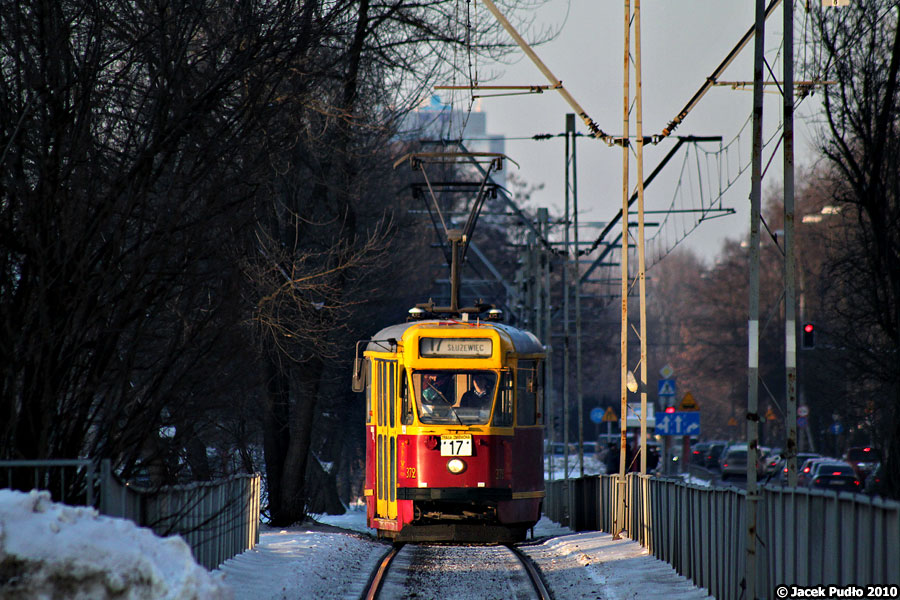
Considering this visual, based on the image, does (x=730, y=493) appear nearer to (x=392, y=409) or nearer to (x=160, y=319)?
(x=160, y=319)

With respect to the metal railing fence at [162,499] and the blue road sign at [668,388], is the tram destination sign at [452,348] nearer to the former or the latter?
the metal railing fence at [162,499]

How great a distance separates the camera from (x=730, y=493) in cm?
1250

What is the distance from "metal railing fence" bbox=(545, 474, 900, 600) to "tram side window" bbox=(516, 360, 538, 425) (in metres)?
1.76

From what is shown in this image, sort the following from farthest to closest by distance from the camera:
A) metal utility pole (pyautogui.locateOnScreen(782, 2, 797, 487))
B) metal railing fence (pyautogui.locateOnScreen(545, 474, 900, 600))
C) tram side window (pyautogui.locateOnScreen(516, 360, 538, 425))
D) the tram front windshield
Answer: tram side window (pyautogui.locateOnScreen(516, 360, 538, 425))
the tram front windshield
metal utility pole (pyautogui.locateOnScreen(782, 2, 797, 487))
metal railing fence (pyautogui.locateOnScreen(545, 474, 900, 600))

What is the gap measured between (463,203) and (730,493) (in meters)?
62.6

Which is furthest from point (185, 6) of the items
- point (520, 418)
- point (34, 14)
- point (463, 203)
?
point (463, 203)

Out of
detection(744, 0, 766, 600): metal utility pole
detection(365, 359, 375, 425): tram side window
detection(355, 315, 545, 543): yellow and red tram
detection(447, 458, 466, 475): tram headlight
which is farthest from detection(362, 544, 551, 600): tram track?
detection(744, 0, 766, 600): metal utility pole

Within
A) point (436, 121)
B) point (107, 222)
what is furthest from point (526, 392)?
point (436, 121)

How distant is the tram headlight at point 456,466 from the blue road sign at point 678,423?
11.0m

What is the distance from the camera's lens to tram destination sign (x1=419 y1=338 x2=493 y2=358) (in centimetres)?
1883

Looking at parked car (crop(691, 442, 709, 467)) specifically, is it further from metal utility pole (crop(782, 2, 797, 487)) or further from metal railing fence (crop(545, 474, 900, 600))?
metal utility pole (crop(782, 2, 797, 487))

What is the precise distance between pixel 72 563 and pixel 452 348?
11.4 meters

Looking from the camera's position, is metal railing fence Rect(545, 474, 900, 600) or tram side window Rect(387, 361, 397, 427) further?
tram side window Rect(387, 361, 397, 427)

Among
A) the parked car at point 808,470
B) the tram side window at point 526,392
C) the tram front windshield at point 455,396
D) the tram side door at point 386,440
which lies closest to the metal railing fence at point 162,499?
the tram side door at point 386,440
